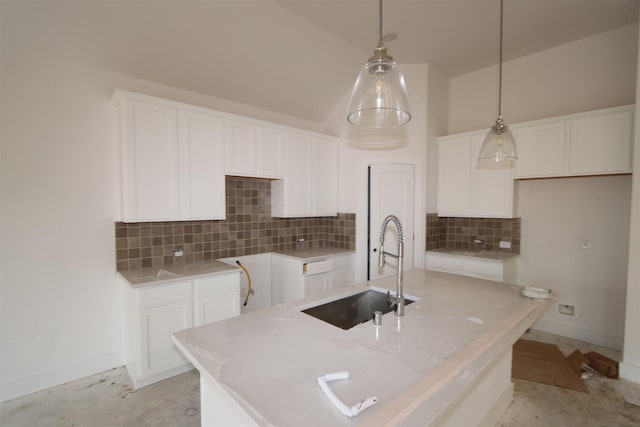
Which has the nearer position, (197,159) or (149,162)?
(149,162)

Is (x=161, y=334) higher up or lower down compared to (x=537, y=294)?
lower down

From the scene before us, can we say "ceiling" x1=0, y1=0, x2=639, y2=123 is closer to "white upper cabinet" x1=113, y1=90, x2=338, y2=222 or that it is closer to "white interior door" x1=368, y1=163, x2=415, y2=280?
"white upper cabinet" x1=113, y1=90, x2=338, y2=222

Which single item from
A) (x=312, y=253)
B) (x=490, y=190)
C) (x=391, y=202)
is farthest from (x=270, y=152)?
(x=490, y=190)

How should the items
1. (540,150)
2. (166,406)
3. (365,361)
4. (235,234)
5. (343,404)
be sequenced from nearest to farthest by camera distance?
1. (343,404)
2. (365,361)
3. (166,406)
4. (540,150)
5. (235,234)

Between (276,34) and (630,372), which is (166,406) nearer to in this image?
(276,34)

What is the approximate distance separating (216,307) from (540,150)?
3736mm

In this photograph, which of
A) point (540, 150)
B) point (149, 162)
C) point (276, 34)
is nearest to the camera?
point (149, 162)

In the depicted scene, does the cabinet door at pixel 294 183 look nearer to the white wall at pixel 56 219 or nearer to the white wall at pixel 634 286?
the white wall at pixel 56 219

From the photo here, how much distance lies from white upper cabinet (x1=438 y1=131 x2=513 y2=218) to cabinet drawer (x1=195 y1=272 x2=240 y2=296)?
9.26ft

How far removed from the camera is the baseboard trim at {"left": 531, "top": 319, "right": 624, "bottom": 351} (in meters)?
3.15

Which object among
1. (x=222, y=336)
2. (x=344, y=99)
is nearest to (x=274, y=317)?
(x=222, y=336)

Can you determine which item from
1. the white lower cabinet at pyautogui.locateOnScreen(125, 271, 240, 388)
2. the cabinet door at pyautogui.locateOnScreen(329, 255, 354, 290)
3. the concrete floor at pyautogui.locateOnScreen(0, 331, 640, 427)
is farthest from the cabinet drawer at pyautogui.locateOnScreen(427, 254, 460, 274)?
the white lower cabinet at pyautogui.locateOnScreen(125, 271, 240, 388)

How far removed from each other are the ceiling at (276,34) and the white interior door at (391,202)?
1.35 m

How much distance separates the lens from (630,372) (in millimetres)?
2553
